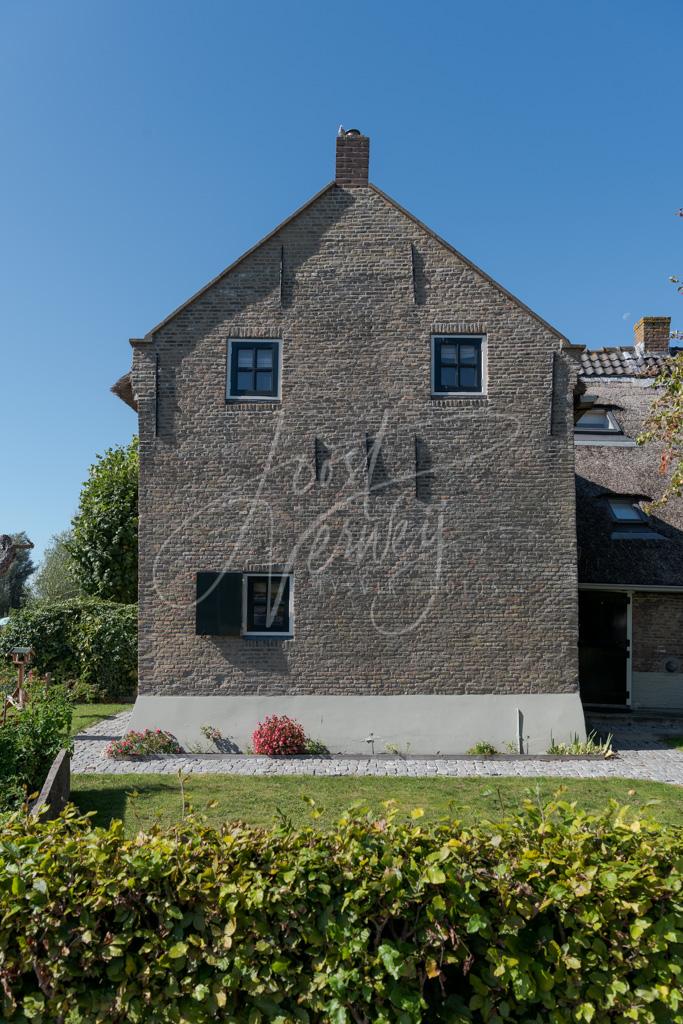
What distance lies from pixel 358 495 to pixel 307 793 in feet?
17.7

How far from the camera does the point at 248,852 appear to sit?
3.78 m

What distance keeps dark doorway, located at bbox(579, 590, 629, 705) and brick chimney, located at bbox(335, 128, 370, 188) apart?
383 inches

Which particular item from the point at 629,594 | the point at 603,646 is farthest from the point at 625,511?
the point at 603,646

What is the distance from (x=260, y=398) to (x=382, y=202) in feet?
14.1

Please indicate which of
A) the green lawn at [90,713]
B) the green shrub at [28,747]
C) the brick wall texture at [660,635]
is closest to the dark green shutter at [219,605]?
the green shrub at [28,747]

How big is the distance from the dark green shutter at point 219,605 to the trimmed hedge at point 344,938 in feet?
31.0

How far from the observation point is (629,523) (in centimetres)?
1664

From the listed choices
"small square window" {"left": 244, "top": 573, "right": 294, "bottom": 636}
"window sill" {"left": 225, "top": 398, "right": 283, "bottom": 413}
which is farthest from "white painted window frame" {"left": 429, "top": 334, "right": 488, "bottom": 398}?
"small square window" {"left": 244, "top": 573, "right": 294, "bottom": 636}

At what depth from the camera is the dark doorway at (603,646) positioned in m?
16.2

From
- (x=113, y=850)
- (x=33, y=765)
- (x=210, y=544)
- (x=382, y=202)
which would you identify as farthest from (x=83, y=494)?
(x=113, y=850)

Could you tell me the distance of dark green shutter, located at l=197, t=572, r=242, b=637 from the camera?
43.1 feet

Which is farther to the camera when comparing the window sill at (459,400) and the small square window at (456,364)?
the small square window at (456,364)

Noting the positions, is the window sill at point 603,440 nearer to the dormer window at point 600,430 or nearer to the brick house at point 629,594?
the dormer window at point 600,430

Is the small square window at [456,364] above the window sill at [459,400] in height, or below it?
above
